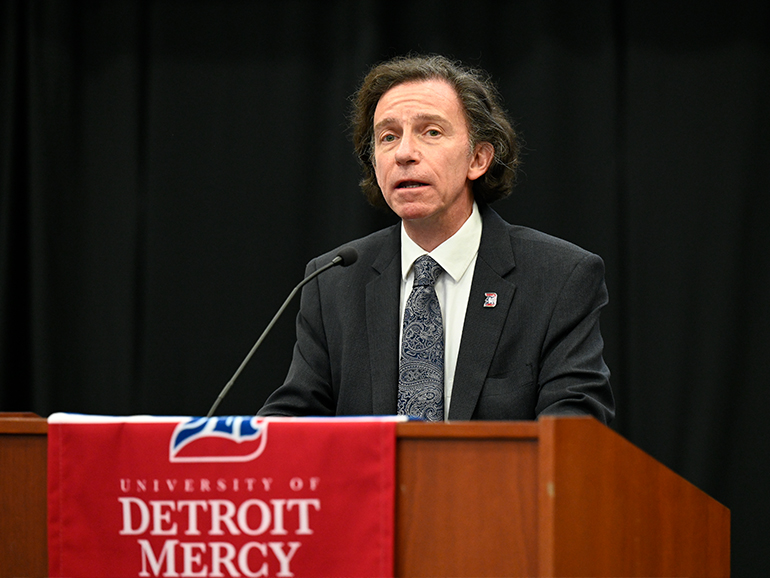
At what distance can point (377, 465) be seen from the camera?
1.22 metres

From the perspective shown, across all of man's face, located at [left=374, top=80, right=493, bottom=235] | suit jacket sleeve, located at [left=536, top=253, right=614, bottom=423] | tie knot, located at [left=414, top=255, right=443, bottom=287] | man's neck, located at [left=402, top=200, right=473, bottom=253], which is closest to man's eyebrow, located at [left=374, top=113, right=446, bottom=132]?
man's face, located at [left=374, top=80, right=493, bottom=235]

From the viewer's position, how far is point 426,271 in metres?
2.21

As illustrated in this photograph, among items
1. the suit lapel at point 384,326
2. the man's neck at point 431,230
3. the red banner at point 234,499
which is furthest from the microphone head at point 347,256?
the red banner at point 234,499

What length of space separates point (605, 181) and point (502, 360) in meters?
1.22

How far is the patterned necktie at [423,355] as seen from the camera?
6.71 ft

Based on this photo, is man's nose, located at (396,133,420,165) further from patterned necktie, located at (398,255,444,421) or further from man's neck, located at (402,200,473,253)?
patterned necktie, located at (398,255,444,421)


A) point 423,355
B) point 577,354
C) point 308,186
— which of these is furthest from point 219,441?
point 308,186

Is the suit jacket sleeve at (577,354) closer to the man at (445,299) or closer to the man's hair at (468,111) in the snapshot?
the man at (445,299)

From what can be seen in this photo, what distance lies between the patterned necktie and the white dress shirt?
0.10 ft

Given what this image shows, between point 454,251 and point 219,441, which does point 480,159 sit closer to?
point 454,251

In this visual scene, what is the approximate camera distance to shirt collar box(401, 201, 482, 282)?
7.27 feet

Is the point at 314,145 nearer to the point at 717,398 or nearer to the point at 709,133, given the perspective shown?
the point at 709,133

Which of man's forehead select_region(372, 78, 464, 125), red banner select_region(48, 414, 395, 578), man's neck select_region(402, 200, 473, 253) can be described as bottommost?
red banner select_region(48, 414, 395, 578)

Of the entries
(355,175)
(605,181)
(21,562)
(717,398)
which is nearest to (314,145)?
(355,175)
